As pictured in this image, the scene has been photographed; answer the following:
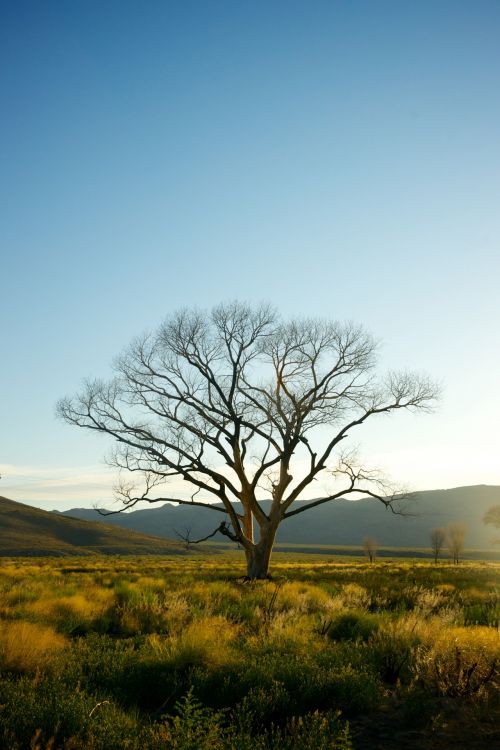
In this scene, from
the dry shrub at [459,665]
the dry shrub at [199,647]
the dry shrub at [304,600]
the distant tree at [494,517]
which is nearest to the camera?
the dry shrub at [459,665]

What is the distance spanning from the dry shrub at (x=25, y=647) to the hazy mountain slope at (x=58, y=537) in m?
78.6

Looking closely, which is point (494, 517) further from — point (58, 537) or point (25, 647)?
point (58, 537)

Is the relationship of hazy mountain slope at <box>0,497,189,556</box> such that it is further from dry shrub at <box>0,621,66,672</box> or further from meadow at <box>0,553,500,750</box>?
meadow at <box>0,553,500,750</box>

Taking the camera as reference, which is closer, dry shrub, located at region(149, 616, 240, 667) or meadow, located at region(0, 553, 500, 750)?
meadow, located at region(0, 553, 500, 750)

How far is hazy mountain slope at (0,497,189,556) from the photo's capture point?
84062mm

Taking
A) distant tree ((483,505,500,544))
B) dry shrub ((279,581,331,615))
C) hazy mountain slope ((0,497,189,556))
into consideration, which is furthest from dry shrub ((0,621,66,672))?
hazy mountain slope ((0,497,189,556))

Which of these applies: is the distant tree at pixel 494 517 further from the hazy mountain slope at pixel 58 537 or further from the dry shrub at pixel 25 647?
the dry shrub at pixel 25 647

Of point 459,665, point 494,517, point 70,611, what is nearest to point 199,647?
point 459,665

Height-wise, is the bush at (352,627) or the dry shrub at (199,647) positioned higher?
the dry shrub at (199,647)

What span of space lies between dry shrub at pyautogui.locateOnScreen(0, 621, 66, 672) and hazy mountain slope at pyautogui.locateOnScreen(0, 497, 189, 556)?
78561mm

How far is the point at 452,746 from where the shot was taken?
14.9ft

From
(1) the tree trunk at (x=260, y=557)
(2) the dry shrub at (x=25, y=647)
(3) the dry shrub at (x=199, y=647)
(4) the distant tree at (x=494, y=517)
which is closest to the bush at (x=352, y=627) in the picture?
(3) the dry shrub at (x=199, y=647)

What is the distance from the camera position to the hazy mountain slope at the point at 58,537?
84.1 m

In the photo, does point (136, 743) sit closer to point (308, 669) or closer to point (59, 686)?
point (59, 686)
